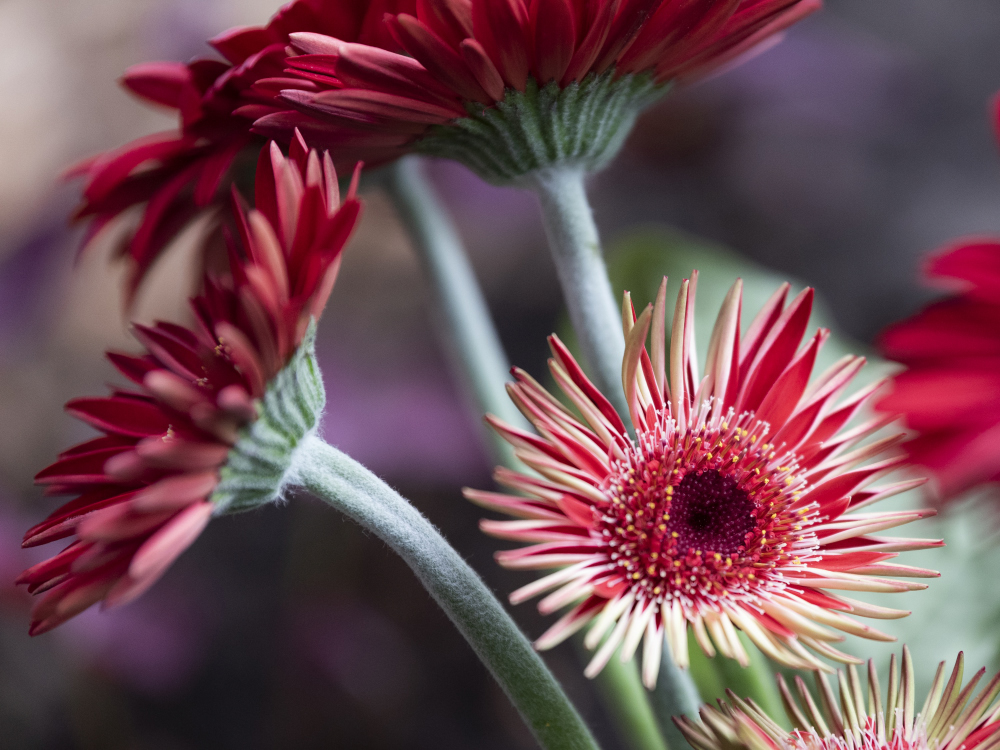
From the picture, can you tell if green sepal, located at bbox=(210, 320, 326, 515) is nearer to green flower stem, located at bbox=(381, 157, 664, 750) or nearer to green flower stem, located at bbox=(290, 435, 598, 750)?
green flower stem, located at bbox=(290, 435, 598, 750)

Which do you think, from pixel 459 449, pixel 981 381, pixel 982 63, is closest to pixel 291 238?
pixel 981 381

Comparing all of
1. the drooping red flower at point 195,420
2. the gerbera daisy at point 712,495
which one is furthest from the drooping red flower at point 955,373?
the drooping red flower at point 195,420

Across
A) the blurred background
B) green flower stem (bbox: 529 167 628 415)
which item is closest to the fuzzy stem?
green flower stem (bbox: 529 167 628 415)

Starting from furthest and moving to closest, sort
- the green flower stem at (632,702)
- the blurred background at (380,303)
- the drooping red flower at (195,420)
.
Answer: the blurred background at (380,303)
the green flower stem at (632,702)
the drooping red flower at (195,420)

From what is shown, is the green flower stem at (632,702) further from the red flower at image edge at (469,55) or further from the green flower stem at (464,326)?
the red flower at image edge at (469,55)

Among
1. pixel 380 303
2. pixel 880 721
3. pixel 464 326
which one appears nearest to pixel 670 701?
pixel 880 721

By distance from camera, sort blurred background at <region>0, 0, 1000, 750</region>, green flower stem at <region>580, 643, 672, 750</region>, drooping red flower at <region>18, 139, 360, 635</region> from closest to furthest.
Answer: drooping red flower at <region>18, 139, 360, 635</region>
green flower stem at <region>580, 643, 672, 750</region>
blurred background at <region>0, 0, 1000, 750</region>

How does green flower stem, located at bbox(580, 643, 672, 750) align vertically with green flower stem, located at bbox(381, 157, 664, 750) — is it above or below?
below
